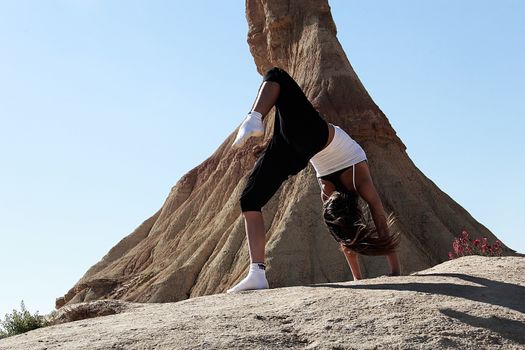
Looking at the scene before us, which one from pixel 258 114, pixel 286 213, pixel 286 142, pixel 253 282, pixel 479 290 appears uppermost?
pixel 286 213

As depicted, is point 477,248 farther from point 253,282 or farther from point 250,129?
point 250,129

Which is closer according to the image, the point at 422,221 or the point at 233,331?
the point at 233,331

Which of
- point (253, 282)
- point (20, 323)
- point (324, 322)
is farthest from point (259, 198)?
point (20, 323)

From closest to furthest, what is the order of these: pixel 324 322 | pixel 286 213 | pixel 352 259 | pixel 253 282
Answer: pixel 324 322, pixel 253 282, pixel 352 259, pixel 286 213

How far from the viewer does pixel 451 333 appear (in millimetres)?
3973

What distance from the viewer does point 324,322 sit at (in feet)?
13.4

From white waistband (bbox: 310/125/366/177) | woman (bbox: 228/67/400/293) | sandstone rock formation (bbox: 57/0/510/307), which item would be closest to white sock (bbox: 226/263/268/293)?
woman (bbox: 228/67/400/293)

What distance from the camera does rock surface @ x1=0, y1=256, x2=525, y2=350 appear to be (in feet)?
12.5

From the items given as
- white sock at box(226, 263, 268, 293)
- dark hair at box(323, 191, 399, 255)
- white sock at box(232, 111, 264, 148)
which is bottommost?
white sock at box(226, 263, 268, 293)

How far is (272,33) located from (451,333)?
30.7 m

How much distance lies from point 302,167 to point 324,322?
6.17ft

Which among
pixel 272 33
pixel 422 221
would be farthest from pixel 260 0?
pixel 422 221

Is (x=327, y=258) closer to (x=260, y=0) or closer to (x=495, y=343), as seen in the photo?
(x=260, y=0)

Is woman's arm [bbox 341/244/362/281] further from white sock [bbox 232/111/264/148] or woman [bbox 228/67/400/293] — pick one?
white sock [bbox 232/111/264/148]
